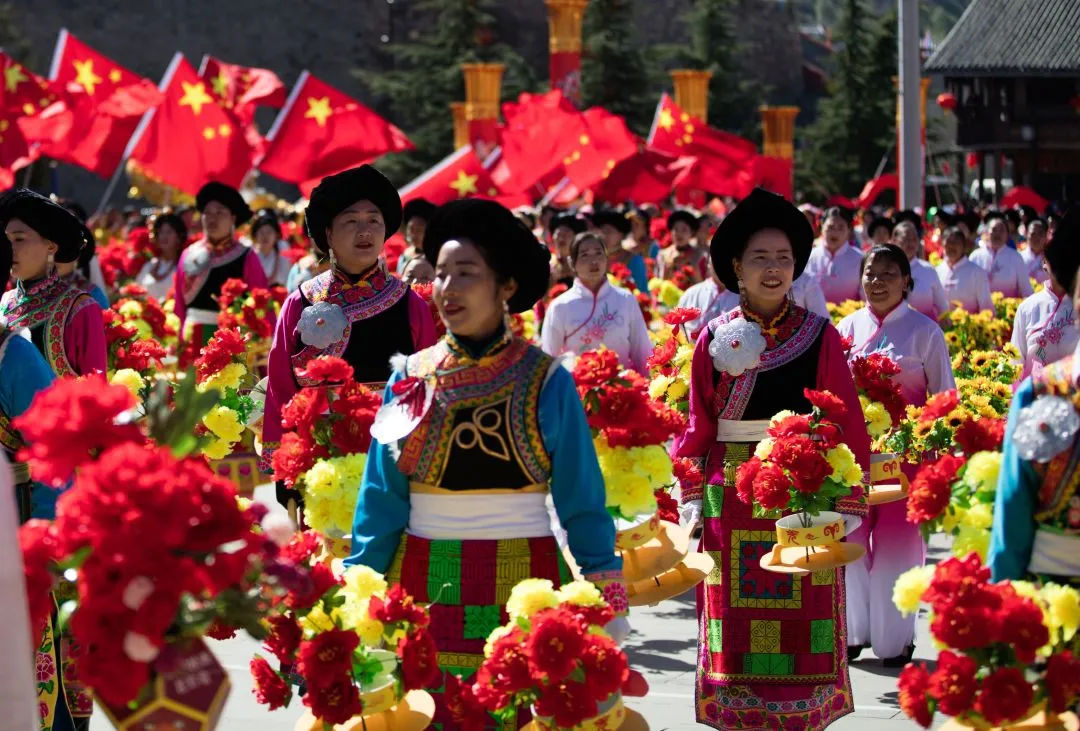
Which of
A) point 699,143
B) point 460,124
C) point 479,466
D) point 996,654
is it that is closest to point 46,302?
point 479,466

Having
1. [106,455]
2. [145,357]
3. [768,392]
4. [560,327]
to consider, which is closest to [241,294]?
[560,327]

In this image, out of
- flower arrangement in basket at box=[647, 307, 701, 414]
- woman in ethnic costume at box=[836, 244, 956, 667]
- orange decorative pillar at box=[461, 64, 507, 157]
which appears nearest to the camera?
flower arrangement in basket at box=[647, 307, 701, 414]

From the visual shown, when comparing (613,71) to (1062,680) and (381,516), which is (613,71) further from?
(1062,680)

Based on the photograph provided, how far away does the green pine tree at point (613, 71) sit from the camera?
46.7 meters

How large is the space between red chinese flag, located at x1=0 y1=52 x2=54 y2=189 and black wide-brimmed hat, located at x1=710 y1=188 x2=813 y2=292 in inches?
506

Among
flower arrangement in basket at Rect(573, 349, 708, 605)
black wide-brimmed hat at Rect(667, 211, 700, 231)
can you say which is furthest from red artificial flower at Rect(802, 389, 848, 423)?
black wide-brimmed hat at Rect(667, 211, 700, 231)

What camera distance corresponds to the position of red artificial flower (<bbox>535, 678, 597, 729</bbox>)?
156 inches

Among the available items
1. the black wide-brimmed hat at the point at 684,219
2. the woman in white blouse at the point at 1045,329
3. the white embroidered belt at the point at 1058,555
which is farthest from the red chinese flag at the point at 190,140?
the white embroidered belt at the point at 1058,555

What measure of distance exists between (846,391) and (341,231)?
188cm

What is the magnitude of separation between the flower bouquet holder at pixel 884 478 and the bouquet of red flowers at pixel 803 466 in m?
1.32

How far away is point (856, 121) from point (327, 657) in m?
44.5

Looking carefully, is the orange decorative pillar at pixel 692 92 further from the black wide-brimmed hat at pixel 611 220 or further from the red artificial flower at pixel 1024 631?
the red artificial flower at pixel 1024 631

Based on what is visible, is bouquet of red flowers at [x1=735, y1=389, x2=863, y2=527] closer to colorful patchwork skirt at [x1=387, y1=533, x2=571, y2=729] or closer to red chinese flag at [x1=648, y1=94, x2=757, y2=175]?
colorful patchwork skirt at [x1=387, y1=533, x2=571, y2=729]

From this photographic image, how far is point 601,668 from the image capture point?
13.0ft
